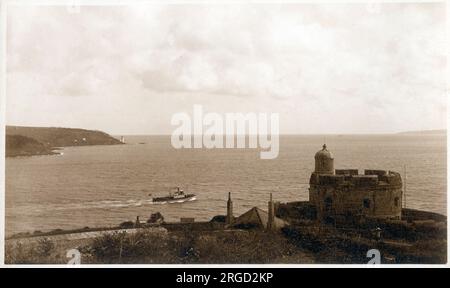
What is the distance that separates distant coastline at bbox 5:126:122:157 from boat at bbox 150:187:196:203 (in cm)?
120

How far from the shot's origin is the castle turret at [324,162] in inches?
347

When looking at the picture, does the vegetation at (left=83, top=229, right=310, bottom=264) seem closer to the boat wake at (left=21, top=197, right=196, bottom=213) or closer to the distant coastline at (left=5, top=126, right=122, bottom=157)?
the boat wake at (left=21, top=197, right=196, bottom=213)

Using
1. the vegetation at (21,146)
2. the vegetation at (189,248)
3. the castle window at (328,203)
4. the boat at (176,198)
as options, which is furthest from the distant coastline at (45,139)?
the castle window at (328,203)

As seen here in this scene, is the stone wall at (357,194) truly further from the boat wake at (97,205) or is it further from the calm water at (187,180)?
the boat wake at (97,205)

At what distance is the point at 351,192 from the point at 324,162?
0.66m

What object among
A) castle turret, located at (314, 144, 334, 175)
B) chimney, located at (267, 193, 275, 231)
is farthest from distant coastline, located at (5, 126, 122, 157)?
castle turret, located at (314, 144, 334, 175)

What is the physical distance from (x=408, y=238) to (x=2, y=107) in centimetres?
699

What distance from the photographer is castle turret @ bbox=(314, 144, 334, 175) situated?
8.82 meters

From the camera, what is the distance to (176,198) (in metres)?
8.70

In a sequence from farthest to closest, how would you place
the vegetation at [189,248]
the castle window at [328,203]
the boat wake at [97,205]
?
the castle window at [328,203]
the boat wake at [97,205]
the vegetation at [189,248]

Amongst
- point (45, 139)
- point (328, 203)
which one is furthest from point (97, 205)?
point (328, 203)

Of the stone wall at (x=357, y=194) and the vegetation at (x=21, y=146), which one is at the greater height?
the vegetation at (x=21, y=146)

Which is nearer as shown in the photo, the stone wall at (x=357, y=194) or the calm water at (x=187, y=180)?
the calm water at (x=187, y=180)

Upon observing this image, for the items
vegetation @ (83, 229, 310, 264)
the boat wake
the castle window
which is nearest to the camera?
vegetation @ (83, 229, 310, 264)
